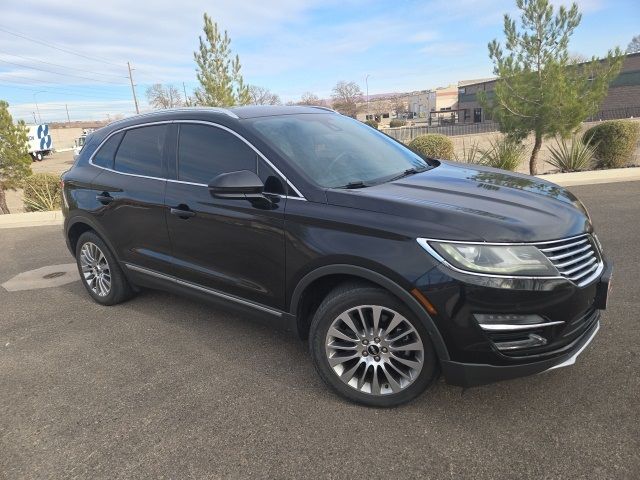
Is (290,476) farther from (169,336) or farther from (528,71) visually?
(528,71)

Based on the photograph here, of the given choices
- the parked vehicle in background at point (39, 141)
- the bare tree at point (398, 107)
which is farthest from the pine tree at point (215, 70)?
the bare tree at point (398, 107)

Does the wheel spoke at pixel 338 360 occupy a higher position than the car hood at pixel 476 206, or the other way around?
the car hood at pixel 476 206

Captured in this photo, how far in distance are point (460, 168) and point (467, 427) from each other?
6.62ft

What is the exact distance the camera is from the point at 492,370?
2475 millimetres

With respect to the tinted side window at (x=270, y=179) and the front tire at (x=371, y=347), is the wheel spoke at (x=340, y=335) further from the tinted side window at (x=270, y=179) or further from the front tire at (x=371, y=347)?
the tinted side window at (x=270, y=179)

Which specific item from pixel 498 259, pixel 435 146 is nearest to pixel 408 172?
pixel 498 259

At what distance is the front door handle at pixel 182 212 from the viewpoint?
3.51m

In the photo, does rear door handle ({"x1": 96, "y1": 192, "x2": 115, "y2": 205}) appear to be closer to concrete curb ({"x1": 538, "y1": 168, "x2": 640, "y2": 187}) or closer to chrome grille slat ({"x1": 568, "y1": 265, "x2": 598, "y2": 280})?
chrome grille slat ({"x1": 568, "y1": 265, "x2": 598, "y2": 280})

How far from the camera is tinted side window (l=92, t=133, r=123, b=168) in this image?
14.3 feet

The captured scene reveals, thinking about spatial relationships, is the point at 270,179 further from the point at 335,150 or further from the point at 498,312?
the point at 498,312

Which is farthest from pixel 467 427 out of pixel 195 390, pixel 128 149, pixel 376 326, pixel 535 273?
pixel 128 149

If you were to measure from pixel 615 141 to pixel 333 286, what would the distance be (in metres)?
11.6

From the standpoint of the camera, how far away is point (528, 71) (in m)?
11.5

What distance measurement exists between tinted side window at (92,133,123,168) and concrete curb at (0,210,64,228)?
19.0 ft
